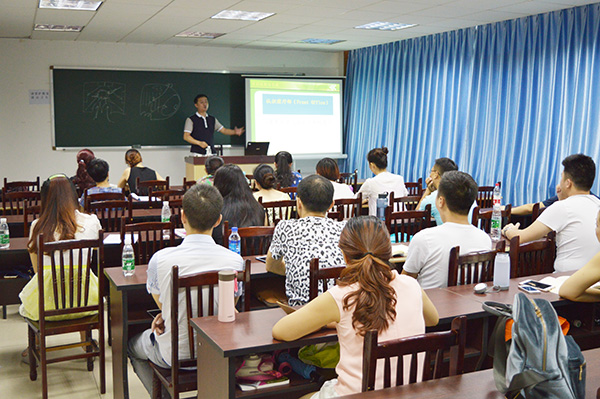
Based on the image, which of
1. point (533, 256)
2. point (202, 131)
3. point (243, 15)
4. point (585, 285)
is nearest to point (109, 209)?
point (533, 256)

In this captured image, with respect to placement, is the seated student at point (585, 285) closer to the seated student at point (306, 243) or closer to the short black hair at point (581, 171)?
the seated student at point (306, 243)

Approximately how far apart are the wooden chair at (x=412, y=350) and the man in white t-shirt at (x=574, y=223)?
213 cm

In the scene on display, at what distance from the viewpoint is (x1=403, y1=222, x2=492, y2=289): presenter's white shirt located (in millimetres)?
3141

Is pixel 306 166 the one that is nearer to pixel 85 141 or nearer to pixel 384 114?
pixel 384 114

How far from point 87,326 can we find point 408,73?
7574mm

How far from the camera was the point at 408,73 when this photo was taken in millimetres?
9922

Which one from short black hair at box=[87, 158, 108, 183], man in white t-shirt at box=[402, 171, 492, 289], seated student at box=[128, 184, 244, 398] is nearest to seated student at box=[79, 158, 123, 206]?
short black hair at box=[87, 158, 108, 183]

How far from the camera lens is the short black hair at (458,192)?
3.29 meters

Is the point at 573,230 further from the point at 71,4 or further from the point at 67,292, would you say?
the point at 71,4

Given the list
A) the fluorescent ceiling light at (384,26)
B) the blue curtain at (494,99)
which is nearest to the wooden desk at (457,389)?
the blue curtain at (494,99)

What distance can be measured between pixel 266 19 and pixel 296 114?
11.1 ft

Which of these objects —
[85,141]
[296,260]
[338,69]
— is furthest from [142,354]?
[338,69]

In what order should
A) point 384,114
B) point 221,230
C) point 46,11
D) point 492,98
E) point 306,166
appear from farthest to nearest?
point 306,166 → point 384,114 → point 492,98 → point 46,11 → point 221,230

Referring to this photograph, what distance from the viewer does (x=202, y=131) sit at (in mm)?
10383
